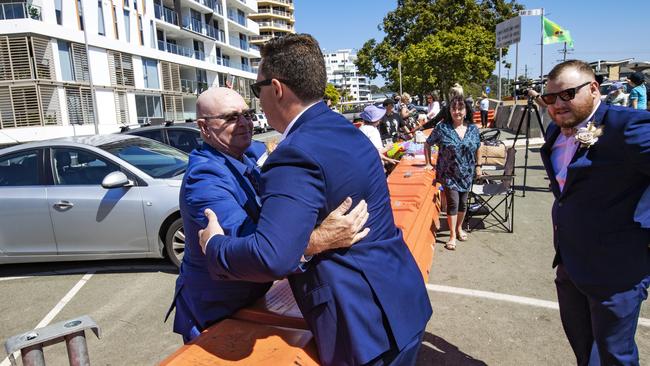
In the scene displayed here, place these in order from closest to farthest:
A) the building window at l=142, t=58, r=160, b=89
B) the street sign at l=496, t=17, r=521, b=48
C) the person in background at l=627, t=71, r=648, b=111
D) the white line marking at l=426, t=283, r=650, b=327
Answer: the white line marking at l=426, t=283, r=650, b=327, the person in background at l=627, t=71, r=648, b=111, the street sign at l=496, t=17, r=521, b=48, the building window at l=142, t=58, r=160, b=89

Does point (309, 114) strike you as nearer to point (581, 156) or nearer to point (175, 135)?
point (581, 156)

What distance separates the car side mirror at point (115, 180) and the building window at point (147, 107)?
108 ft

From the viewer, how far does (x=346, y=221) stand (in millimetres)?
1356

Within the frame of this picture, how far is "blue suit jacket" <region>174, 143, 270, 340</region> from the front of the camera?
1670 millimetres

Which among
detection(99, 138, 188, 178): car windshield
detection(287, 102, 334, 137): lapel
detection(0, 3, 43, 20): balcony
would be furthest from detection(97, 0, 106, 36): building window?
detection(287, 102, 334, 137): lapel

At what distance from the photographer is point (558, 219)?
8.04 feet

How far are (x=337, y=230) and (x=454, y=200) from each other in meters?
4.51

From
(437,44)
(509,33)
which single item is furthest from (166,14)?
(509,33)

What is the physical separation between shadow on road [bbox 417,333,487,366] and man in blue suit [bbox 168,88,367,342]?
1.76m

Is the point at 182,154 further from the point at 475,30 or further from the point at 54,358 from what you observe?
the point at 475,30

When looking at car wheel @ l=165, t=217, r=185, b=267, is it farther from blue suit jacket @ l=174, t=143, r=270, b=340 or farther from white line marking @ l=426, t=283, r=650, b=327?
blue suit jacket @ l=174, t=143, r=270, b=340

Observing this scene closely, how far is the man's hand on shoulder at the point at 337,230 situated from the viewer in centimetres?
136

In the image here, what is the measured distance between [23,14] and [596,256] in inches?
1219

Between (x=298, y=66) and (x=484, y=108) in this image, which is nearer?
(x=298, y=66)
